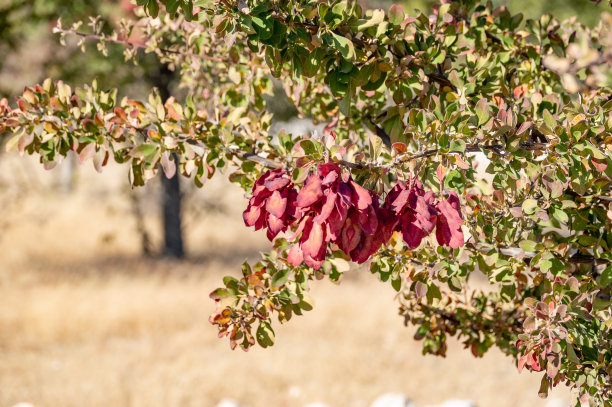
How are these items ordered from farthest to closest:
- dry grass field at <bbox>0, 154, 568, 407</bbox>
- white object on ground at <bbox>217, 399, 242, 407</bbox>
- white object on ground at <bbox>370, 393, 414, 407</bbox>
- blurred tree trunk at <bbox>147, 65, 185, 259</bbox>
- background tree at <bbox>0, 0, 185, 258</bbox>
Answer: blurred tree trunk at <bbox>147, 65, 185, 259</bbox>, background tree at <bbox>0, 0, 185, 258</bbox>, dry grass field at <bbox>0, 154, 568, 407</bbox>, white object on ground at <bbox>217, 399, 242, 407</bbox>, white object on ground at <bbox>370, 393, 414, 407</bbox>

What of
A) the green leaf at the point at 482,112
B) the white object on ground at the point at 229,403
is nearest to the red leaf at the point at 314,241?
the green leaf at the point at 482,112

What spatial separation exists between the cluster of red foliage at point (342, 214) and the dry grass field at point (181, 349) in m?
3.97

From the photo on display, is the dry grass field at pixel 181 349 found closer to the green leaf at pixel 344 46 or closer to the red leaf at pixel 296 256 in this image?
the red leaf at pixel 296 256

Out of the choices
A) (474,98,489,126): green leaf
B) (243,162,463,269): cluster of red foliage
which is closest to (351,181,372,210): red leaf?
(243,162,463,269): cluster of red foliage

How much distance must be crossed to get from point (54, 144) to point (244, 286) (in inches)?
28.1

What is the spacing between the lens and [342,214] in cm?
113

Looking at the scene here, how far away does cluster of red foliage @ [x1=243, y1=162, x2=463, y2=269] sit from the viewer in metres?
1.14

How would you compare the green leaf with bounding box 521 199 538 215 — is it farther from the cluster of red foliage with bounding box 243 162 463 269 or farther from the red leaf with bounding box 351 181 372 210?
the red leaf with bounding box 351 181 372 210

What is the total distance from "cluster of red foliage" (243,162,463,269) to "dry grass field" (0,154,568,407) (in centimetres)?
397

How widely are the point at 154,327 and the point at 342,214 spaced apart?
6.03 metres

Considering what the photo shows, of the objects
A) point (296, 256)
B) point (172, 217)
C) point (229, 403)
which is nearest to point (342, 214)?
point (296, 256)

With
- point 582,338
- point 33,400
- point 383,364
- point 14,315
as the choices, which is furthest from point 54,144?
point 14,315

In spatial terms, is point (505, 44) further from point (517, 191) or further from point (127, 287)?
point (127, 287)

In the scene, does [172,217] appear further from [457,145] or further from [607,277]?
[457,145]
